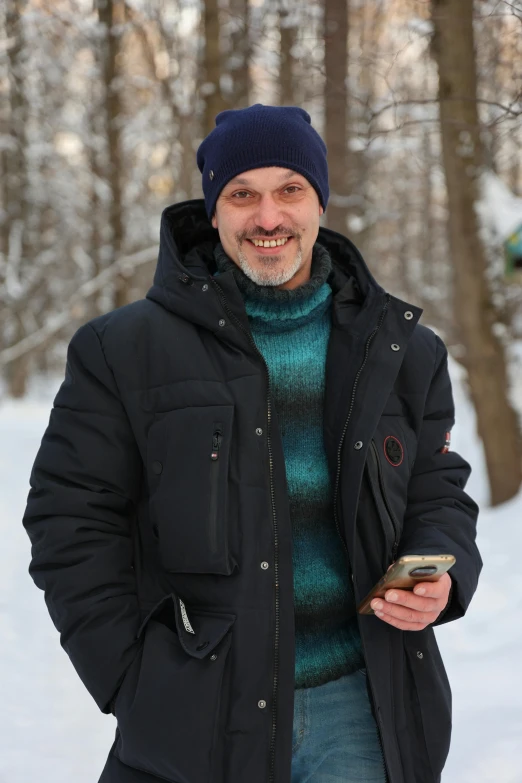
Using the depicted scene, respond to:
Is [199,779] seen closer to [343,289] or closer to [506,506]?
[343,289]

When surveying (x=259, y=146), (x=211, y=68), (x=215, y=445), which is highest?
(x=211, y=68)

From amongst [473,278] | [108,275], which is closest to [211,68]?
[473,278]

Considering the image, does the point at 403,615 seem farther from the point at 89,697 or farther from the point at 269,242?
the point at 89,697

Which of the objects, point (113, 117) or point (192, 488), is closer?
point (192, 488)

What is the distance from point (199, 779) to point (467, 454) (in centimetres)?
958

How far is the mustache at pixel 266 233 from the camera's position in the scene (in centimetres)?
229

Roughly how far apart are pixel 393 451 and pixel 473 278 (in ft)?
17.7

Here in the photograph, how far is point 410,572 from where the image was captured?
1950mm

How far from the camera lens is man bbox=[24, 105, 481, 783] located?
6.42 ft

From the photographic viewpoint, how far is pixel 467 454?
11.1 metres

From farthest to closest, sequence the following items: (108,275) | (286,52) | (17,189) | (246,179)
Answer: (17,189) → (108,275) → (286,52) → (246,179)

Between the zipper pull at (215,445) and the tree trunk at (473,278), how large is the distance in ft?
18.2

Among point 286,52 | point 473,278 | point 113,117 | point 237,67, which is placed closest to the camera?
point 473,278

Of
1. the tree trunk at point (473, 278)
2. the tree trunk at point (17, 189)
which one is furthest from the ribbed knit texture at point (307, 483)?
the tree trunk at point (17, 189)
